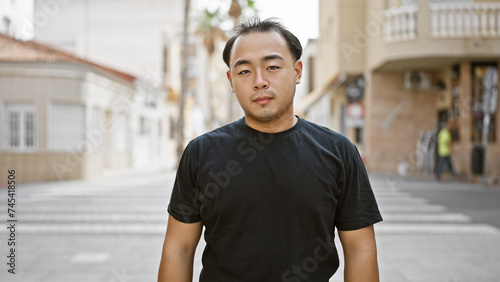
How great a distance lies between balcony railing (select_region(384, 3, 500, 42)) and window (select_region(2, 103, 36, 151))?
1230 centimetres

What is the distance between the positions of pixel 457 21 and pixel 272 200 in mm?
16429

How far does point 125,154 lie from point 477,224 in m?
17.6

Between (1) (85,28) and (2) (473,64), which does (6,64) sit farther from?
(1) (85,28)

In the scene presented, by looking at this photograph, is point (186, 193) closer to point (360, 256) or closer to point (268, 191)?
point (268, 191)

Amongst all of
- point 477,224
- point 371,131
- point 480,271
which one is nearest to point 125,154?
point 371,131

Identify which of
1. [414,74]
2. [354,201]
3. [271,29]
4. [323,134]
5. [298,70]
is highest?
[414,74]

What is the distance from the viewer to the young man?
176 centimetres

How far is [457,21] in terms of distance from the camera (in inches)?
641

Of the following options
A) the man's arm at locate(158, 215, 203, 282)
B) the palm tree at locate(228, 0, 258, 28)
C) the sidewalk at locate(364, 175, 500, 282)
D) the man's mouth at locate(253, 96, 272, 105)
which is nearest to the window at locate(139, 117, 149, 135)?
the palm tree at locate(228, 0, 258, 28)

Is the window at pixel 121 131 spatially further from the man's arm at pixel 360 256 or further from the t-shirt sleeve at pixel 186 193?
the man's arm at pixel 360 256

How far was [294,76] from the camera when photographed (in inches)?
75.7

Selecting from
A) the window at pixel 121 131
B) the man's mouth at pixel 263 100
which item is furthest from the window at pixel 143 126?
the man's mouth at pixel 263 100

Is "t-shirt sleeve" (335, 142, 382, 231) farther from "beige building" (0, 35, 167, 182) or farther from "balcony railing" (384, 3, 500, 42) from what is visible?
"beige building" (0, 35, 167, 182)

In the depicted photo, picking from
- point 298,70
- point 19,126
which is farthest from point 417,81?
point 298,70
